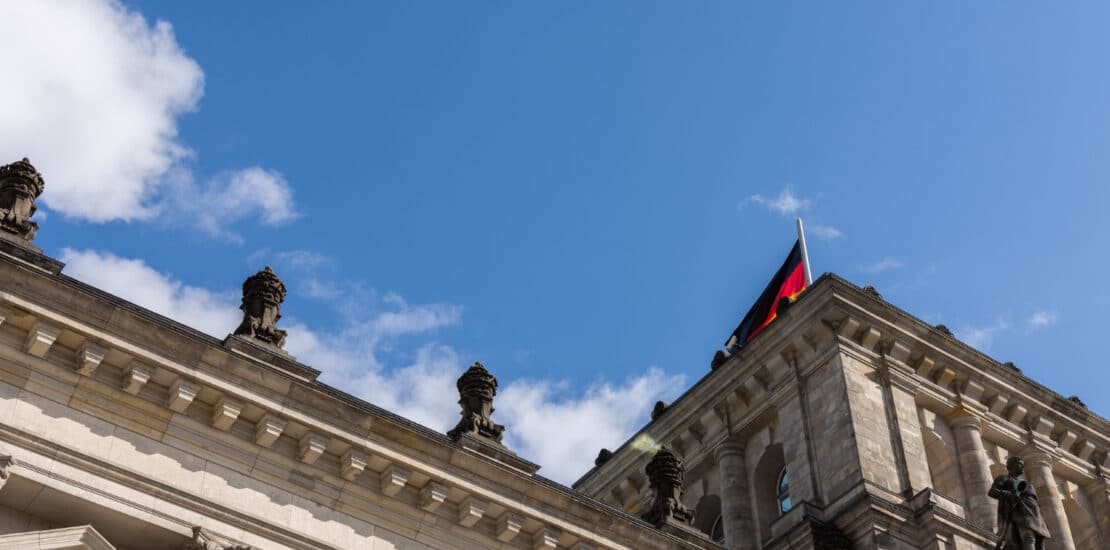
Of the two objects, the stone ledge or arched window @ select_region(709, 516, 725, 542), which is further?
arched window @ select_region(709, 516, 725, 542)

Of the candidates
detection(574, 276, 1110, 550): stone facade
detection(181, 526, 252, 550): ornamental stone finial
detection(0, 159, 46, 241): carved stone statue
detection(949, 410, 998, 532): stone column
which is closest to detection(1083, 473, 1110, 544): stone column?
detection(574, 276, 1110, 550): stone facade

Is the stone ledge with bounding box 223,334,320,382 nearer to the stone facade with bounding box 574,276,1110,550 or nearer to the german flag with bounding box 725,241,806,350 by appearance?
the stone facade with bounding box 574,276,1110,550

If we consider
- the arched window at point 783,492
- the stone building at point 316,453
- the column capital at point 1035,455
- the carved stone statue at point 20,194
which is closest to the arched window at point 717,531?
the stone building at point 316,453

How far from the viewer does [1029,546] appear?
2442 cm

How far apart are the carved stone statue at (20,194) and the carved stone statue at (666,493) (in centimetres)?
1054

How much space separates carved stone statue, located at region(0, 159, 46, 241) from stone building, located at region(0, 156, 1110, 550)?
0.03m

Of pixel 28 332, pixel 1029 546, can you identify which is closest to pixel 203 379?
pixel 28 332

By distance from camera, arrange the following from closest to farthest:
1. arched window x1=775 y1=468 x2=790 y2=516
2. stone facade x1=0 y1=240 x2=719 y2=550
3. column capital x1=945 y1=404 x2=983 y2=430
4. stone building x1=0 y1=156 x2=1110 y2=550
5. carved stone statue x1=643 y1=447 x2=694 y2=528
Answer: stone facade x1=0 y1=240 x2=719 y2=550
stone building x1=0 y1=156 x2=1110 y2=550
carved stone statue x1=643 y1=447 x2=694 y2=528
arched window x1=775 y1=468 x2=790 y2=516
column capital x1=945 y1=404 x2=983 y2=430

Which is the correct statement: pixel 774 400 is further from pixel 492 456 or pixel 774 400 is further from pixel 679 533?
pixel 492 456

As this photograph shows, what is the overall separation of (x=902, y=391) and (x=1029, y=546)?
19.6 feet

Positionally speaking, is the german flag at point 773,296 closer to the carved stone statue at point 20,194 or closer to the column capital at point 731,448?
the column capital at point 731,448

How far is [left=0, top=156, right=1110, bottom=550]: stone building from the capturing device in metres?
17.9

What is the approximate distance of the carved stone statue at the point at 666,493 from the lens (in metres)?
23.6

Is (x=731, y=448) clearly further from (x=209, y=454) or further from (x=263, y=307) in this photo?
(x=209, y=454)
